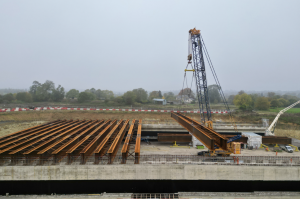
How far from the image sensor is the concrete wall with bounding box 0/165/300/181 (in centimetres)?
1634

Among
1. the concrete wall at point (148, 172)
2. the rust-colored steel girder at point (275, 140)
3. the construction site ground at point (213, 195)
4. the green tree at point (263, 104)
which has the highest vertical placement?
the green tree at point (263, 104)

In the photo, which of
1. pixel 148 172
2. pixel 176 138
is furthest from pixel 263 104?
pixel 148 172

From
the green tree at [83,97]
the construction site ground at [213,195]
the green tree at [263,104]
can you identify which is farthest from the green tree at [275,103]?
the green tree at [83,97]

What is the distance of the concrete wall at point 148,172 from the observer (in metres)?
16.3

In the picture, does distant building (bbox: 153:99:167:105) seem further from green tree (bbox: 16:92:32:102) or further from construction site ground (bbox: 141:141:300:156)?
green tree (bbox: 16:92:32:102)

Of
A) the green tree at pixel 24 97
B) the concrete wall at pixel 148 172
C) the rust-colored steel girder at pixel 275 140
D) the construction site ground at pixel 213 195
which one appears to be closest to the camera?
the concrete wall at pixel 148 172

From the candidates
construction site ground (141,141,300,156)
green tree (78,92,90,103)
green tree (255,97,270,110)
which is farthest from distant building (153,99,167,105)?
construction site ground (141,141,300,156)

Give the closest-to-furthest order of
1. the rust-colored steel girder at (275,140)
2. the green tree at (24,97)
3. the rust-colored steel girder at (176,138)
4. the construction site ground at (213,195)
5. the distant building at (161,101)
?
the construction site ground at (213,195) < the rust-colored steel girder at (275,140) < the rust-colored steel girder at (176,138) < the green tree at (24,97) < the distant building at (161,101)

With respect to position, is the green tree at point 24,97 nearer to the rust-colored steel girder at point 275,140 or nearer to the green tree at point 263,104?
the rust-colored steel girder at point 275,140

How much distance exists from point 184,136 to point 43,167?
21.4 meters

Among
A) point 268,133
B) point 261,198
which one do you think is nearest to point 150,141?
point 261,198

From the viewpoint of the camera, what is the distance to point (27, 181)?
16.9m

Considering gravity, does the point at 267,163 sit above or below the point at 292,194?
above

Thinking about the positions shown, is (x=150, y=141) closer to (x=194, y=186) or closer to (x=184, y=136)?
(x=184, y=136)
